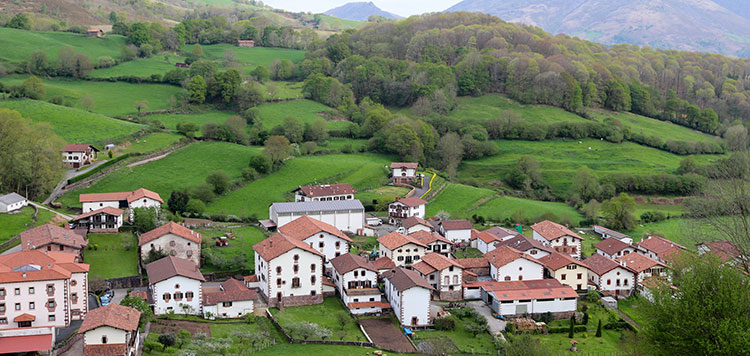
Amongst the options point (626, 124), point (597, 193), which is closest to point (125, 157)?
point (597, 193)

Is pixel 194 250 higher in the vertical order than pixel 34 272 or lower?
lower

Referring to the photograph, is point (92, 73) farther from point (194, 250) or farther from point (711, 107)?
point (711, 107)

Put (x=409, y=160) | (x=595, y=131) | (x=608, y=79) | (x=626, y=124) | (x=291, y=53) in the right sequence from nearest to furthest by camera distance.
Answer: (x=409, y=160) → (x=595, y=131) → (x=626, y=124) → (x=608, y=79) → (x=291, y=53)

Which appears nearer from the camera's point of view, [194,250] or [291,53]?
[194,250]

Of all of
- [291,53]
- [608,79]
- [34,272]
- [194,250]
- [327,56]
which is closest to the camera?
[34,272]

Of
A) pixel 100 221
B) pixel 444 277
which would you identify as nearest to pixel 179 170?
pixel 100 221

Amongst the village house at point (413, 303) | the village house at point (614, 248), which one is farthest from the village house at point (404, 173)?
the village house at point (413, 303)

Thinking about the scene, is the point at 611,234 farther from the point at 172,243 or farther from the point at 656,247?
the point at 172,243

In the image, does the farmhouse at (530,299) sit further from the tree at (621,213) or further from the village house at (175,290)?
the tree at (621,213)

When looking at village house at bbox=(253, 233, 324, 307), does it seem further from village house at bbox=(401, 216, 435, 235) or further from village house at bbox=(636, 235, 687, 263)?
village house at bbox=(636, 235, 687, 263)
